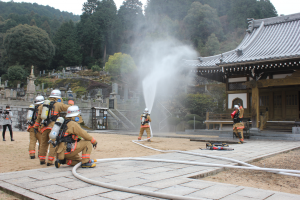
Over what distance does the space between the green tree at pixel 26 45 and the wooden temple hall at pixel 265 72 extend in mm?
58788

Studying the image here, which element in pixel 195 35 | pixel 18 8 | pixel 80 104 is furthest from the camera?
pixel 18 8

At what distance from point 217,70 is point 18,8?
117 meters

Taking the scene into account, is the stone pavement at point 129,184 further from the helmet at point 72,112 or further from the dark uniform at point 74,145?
the helmet at point 72,112

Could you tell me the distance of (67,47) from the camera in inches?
2837

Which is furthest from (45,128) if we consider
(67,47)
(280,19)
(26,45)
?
(67,47)

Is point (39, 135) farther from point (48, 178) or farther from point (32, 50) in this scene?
point (32, 50)

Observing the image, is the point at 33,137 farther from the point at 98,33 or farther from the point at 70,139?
the point at 98,33

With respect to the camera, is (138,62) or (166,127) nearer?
(166,127)

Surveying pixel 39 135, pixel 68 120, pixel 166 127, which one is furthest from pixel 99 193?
pixel 166 127

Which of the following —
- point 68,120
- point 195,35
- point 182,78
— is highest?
point 195,35

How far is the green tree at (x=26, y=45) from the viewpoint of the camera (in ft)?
200

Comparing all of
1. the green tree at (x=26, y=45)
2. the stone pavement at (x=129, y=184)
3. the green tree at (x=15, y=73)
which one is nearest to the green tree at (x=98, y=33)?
the green tree at (x=26, y=45)

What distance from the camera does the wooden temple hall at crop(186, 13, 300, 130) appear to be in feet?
44.5

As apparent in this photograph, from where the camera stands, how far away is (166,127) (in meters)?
23.3
